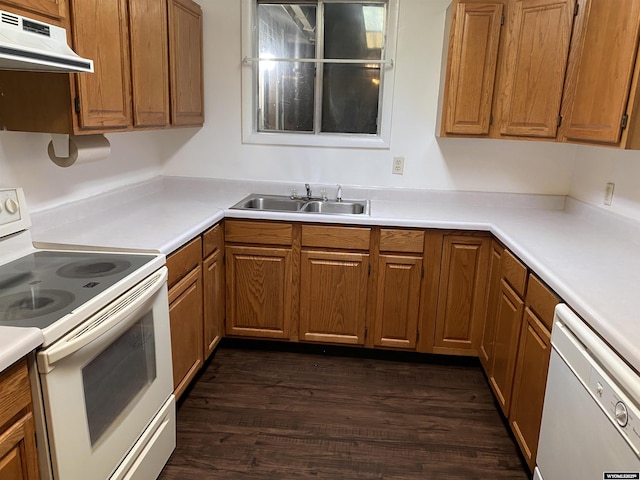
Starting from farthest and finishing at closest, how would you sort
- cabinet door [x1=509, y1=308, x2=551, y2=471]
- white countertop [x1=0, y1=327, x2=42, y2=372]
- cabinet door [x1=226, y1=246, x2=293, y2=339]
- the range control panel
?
cabinet door [x1=226, y1=246, x2=293, y2=339]
cabinet door [x1=509, y1=308, x2=551, y2=471]
the range control panel
white countertop [x1=0, y1=327, x2=42, y2=372]

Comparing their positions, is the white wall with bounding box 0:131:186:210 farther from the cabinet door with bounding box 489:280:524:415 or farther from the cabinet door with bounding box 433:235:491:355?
the cabinet door with bounding box 489:280:524:415

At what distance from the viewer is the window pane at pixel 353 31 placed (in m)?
3.02

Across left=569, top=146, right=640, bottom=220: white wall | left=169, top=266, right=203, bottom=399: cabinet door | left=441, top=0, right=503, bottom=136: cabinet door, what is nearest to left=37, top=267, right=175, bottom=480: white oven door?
left=169, top=266, right=203, bottom=399: cabinet door

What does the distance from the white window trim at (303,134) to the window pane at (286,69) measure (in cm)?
6

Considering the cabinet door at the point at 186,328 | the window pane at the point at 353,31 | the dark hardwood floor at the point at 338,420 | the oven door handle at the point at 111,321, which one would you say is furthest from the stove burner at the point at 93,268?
the window pane at the point at 353,31

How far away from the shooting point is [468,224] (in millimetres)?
2570

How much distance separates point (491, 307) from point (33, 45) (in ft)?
7.54

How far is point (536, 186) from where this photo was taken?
10.00 ft

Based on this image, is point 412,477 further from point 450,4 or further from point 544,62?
point 450,4

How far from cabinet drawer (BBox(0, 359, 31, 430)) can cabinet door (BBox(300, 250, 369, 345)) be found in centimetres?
174

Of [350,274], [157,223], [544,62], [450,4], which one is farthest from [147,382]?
[450,4]

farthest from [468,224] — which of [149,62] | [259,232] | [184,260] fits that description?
[149,62]

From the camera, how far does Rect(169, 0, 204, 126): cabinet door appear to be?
261cm

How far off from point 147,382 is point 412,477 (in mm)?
1122
